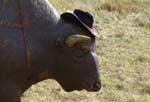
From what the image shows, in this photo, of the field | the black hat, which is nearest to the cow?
the black hat

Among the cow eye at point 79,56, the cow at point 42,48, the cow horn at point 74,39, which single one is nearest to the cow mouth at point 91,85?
the cow at point 42,48

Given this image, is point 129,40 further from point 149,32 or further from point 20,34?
point 20,34

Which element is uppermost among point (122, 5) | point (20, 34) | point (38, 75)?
point (20, 34)

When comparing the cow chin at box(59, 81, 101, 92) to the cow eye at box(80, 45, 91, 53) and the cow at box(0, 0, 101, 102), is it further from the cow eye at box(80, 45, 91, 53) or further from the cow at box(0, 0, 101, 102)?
the cow eye at box(80, 45, 91, 53)

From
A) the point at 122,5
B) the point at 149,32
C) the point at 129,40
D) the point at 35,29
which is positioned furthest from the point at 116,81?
the point at 122,5

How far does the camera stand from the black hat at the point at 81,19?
2969 millimetres

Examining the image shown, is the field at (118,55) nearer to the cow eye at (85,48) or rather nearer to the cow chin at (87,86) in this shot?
the cow chin at (87,86)

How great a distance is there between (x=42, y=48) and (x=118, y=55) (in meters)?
3.80

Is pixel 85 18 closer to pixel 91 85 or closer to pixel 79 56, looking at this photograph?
pixel 79 56

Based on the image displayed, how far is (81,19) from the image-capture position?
3012 mm

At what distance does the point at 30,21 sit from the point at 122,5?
6463 millimetres

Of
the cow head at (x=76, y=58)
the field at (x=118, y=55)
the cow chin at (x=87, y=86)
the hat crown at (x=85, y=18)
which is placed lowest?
the field at (x=118, y=55)

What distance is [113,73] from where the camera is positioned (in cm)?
598

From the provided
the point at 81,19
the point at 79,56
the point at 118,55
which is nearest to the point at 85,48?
the point at 79,56
